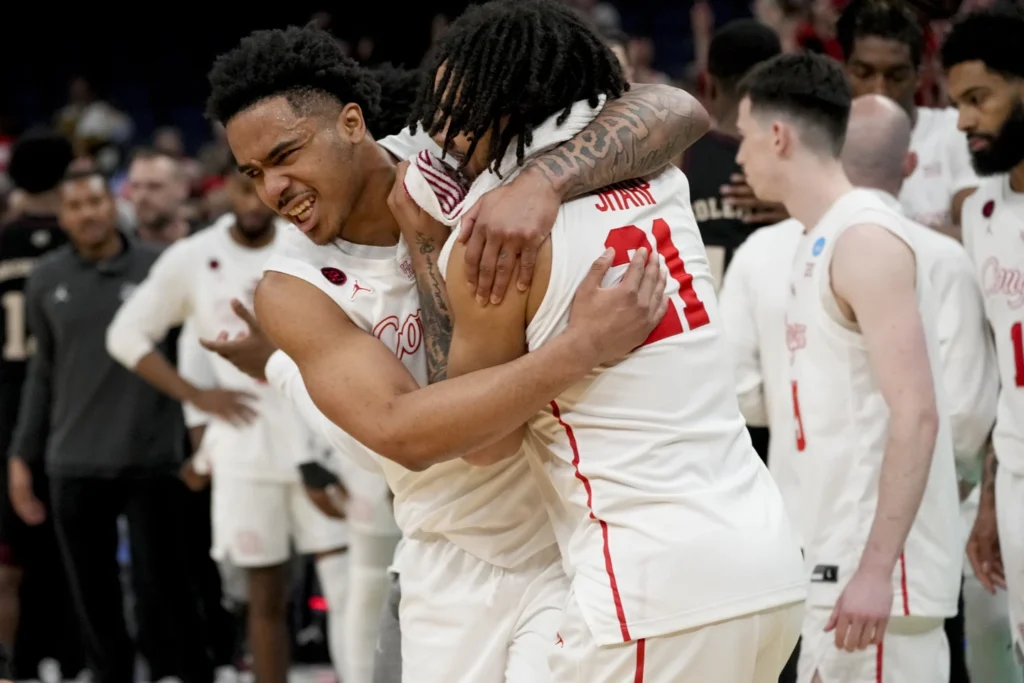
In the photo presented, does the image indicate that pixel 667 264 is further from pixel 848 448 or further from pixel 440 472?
pixel 848 448

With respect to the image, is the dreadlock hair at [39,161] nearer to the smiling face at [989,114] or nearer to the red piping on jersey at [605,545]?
the smiling face at [989,114]

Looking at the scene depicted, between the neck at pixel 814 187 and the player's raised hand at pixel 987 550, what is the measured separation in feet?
3.58

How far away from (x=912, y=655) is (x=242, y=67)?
7.05ft

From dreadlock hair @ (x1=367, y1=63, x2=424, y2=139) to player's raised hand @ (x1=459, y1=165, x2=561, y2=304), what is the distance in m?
1.07

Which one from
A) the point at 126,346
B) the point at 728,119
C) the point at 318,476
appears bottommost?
the point at 318,476

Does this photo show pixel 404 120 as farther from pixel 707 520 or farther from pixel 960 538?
pixel 960 538

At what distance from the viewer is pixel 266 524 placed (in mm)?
6000

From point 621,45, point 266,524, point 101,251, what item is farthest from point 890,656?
point 101,251

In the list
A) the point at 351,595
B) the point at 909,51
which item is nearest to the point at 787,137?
the point at 909,51

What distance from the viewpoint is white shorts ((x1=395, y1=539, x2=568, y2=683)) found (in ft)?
9.54

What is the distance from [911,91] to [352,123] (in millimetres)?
3055

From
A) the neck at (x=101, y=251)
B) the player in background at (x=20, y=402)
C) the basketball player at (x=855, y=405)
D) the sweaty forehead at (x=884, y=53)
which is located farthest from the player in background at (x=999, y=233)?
the player in background at (x=20, y=402)

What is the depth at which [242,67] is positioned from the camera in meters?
2.99

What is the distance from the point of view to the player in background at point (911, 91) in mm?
5355
